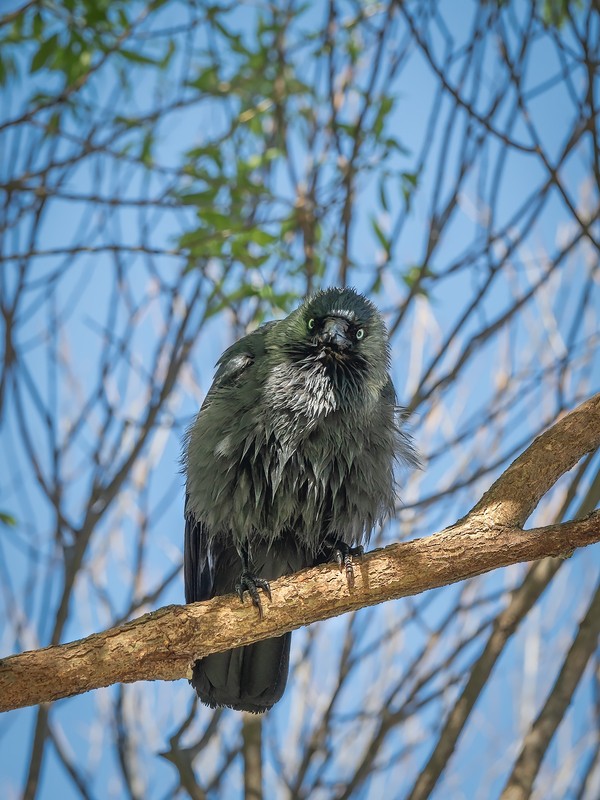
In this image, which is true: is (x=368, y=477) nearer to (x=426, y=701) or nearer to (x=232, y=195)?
(x=426, y=701)

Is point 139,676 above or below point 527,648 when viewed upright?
below

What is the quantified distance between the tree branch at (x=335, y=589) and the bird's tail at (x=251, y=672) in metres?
0.60

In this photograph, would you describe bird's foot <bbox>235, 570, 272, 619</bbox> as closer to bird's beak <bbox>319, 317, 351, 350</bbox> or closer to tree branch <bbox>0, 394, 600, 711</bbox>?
tree branch <bbox>0, 394, 600, 711</bbox>

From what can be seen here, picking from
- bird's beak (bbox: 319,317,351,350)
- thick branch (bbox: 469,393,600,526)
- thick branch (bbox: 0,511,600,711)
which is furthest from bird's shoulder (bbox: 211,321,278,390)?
thick branch (bbox: 469,393,600,526)

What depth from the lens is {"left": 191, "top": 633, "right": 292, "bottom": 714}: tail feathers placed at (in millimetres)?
3469

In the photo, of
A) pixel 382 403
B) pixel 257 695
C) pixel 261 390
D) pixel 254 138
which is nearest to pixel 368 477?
pixel 382 403

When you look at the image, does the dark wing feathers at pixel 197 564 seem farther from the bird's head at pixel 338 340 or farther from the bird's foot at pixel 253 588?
the bird's head at pixel 338 340

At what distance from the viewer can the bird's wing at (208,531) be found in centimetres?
369

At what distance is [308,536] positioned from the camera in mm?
3529

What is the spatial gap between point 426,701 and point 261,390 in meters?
1.68

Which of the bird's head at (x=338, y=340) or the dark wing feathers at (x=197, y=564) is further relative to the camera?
the dark wing feathers at (x=197, y=564)

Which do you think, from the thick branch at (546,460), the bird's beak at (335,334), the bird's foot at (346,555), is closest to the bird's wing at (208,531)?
the bird's beak at (335,334)

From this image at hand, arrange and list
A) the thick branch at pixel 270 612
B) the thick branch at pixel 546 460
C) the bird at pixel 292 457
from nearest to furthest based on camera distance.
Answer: the thick branch at pixel 270 612 → the thick branch at pixel 546 460 → the bird at pixel 292 457

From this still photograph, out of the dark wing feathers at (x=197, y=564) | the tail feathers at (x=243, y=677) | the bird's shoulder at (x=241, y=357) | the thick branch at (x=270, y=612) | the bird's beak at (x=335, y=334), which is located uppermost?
the bird's shoulder at (x=241, y=357)
